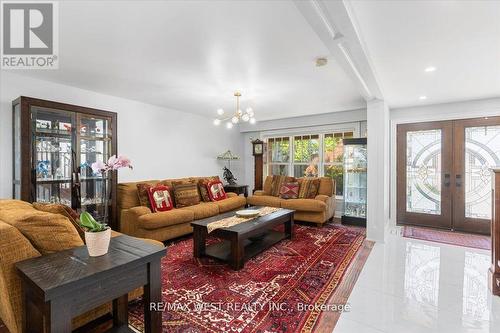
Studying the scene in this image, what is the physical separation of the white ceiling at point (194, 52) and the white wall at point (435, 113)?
4.45ft

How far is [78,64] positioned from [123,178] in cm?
202

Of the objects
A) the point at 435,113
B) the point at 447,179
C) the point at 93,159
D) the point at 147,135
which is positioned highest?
the point at 435,113

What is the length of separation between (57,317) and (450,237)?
5.21 meters

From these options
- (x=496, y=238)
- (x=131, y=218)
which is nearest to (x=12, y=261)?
Result: (x=131, y=218)

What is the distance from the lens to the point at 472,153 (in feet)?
14.1

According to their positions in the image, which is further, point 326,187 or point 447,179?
point 326,187

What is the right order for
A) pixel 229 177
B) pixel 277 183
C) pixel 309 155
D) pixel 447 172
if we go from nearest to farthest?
pixel 447 172
pixel 277 183
pixel 309 155
pixel 229 177

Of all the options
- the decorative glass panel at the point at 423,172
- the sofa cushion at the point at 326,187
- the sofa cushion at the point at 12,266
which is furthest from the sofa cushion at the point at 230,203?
the decorative glass panel at the point at 423,172

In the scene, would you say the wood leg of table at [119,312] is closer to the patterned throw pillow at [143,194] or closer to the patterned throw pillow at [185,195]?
the patterned throw pillow at [143,194]

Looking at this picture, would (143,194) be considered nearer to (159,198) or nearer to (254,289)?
(159,198)

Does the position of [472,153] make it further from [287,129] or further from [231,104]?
[231,104]

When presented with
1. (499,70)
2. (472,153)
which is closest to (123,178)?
(499,70)

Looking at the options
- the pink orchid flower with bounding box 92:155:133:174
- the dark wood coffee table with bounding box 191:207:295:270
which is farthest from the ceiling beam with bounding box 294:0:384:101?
the dark wood coffee table with bounding box 191:207:295:270

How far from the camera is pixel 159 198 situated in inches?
155
